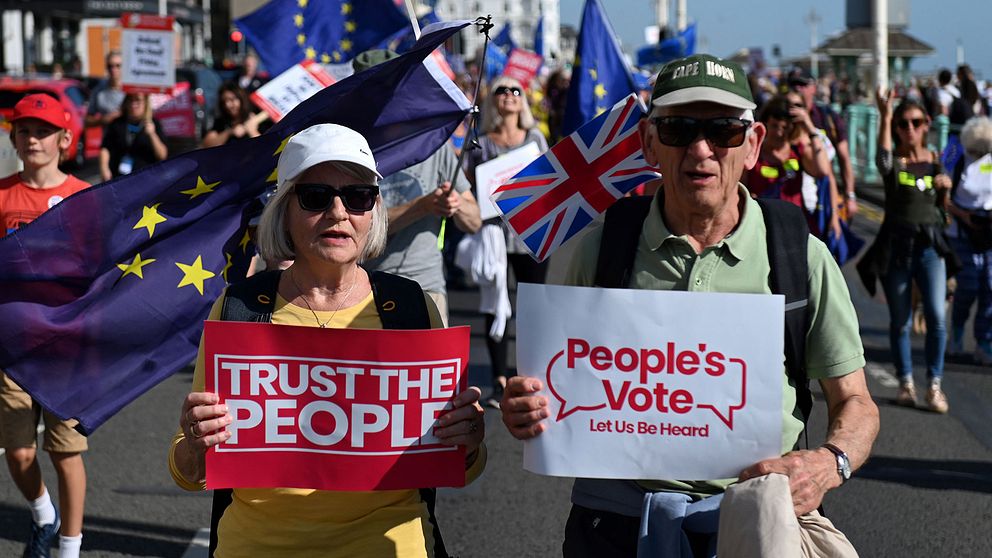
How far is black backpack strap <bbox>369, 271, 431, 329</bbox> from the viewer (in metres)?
3.40

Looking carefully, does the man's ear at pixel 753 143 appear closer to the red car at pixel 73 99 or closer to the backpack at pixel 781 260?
the backpack at pixel 781 260

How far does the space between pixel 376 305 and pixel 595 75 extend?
6.29 metres

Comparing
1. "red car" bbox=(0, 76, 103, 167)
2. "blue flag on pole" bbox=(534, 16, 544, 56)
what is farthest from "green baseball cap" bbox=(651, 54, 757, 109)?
"blue flag on pole" bbox=(534, 16, 544, 56)

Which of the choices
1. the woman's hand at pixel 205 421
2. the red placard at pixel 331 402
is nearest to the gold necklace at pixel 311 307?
the red placard at pixel 331 402

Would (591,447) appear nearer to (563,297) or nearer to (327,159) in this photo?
(563,297)

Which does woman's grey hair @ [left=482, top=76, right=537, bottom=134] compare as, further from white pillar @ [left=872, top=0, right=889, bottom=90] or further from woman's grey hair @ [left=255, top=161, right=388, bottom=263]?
white pillar @ [left=872, top=0, right=889, bottom=90]

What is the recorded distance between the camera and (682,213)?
10.6 ft

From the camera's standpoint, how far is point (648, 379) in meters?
3.13

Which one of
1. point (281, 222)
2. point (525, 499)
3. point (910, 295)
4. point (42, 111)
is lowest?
point (525, 499)

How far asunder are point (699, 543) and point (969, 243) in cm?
815

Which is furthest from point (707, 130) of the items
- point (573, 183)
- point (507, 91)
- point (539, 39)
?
point (539, 39)

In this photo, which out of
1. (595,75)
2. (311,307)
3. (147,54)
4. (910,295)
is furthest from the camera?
(147,54)

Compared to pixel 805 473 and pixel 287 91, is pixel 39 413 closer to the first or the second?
pixel 287 91

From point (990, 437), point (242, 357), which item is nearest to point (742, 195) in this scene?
point (242, 357)
